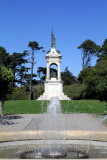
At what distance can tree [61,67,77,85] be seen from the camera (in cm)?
7400

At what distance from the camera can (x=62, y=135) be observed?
11523mm

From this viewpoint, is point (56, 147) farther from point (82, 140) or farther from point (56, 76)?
point (56, 76)

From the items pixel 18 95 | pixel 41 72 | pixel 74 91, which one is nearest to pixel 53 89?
pixel 74 91

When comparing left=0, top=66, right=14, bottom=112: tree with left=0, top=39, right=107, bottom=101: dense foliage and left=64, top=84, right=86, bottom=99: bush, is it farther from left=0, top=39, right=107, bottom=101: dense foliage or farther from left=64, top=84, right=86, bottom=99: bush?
left=64, top=84, right=86, bottom=99: bush

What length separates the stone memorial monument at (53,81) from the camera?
4825 cm

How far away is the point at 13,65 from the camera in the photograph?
63438 millimetres

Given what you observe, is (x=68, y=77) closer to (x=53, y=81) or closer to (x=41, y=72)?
(x=41, y=72)

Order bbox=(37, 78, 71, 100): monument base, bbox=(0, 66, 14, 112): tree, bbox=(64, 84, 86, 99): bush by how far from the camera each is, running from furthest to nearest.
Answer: bbox=(64, 84, 86, 99): bush < bbox=(37, 78, 71, 100): monument base < bbox=(0, 66, 14, 112): tree

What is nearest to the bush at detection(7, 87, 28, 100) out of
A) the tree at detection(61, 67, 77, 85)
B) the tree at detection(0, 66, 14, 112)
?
the tree at detection(61, 67, 77, 85)

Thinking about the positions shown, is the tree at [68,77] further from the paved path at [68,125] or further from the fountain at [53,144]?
the fountain at [53,144]

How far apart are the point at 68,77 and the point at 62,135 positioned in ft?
212

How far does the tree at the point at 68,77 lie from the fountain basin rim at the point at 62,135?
2440 inches

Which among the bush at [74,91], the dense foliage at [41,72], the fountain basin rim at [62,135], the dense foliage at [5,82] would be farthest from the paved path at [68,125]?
the bush at [74,91]

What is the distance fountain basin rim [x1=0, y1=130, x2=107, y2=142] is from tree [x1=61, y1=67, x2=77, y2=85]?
62.0 m
